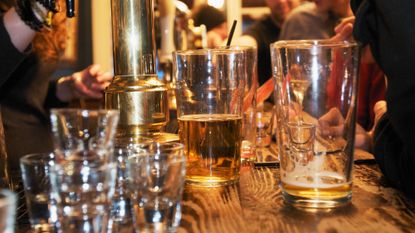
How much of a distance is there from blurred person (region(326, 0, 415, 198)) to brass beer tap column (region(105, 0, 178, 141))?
0.29 metres

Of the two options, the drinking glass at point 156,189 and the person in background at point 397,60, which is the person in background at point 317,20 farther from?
the drinking glass at point 156,189

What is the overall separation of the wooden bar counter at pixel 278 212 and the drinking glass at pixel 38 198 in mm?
130

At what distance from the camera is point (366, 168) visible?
82 centimetres

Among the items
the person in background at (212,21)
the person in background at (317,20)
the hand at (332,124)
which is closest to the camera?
the hand at (332,124)

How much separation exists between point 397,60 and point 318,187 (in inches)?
7.8

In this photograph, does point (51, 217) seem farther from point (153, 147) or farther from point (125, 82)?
point (125, 82)

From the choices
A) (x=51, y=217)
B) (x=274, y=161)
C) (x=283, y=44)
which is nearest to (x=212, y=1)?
(x=274, y=161)

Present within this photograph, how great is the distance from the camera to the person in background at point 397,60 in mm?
642

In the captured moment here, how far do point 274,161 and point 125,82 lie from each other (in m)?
0.30

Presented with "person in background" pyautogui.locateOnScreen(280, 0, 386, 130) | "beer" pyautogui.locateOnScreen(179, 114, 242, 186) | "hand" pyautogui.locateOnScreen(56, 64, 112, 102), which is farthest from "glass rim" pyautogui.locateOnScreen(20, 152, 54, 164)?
"person in background" pyautogui.locateOnScreen(280, 0, 386, 130)

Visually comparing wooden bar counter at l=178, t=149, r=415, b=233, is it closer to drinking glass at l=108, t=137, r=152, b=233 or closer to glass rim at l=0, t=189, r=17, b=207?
drinking glass at l=108, t=137, r=152, b=233

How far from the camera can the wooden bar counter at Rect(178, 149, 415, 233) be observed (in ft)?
1.67

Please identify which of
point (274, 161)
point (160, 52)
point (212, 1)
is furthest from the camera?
point (160, 52)

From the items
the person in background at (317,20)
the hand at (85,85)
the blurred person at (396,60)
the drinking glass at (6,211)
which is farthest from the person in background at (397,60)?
the person in background at (317,20)
